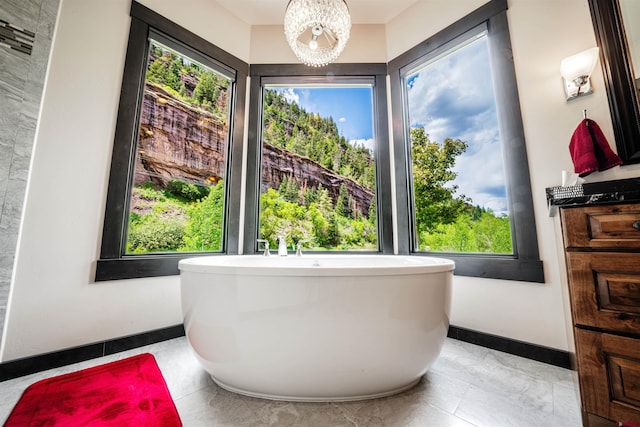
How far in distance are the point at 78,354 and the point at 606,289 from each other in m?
2.55

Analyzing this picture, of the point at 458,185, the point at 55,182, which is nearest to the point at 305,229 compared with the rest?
the point at 458,185

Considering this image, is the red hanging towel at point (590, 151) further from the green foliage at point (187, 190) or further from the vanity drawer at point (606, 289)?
the green foliage at point (187, 190)

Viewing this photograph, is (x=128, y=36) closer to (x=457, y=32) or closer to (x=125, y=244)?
(x=125, y=244)

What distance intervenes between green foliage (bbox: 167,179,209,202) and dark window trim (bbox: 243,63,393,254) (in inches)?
15.5

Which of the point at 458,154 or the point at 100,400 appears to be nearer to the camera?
the point at 100,400

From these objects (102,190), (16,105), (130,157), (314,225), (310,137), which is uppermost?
(310,137)

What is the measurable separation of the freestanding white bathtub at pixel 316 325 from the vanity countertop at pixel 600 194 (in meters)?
0.53

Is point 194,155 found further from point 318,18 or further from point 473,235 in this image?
point 473,235

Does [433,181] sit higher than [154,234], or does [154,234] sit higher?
[433,181]

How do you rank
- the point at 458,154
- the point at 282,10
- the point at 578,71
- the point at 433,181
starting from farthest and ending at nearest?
the point at 282,10, the point at 433,181, the point at 458,154, the point at 578,71

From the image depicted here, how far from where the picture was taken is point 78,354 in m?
1.54

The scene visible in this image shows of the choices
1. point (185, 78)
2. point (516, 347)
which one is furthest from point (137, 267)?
point (516, 347)

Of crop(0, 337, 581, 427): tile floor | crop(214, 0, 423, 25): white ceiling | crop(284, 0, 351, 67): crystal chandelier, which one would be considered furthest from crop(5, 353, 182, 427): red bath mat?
crop(214, 0, 423, 25): white ceiling

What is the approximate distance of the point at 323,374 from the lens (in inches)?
43.3
